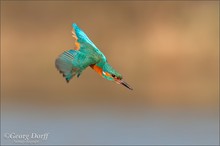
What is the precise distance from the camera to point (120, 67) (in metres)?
14.0

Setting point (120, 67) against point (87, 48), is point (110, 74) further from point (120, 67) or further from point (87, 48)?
point (120, 67)

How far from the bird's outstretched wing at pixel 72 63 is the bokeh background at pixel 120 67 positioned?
654cm

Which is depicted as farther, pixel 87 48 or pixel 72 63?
pixel 87 48

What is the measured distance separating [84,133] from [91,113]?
127 centimetres

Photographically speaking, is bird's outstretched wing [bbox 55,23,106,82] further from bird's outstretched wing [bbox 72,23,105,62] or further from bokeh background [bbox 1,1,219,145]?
bokeh background [bbox 1,1,219,145]

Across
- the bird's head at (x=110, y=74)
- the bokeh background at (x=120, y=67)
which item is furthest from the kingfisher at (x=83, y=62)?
the bokeh background at (x=120, y=67)

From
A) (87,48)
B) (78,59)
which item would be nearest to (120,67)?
(87,48)

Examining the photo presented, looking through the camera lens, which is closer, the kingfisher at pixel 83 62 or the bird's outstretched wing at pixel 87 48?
the kingfisher at pixel 83 62

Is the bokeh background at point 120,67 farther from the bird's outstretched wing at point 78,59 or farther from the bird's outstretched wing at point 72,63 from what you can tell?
the bird's outstretched wing at point 72,63

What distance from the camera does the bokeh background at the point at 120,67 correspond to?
11.9 meters

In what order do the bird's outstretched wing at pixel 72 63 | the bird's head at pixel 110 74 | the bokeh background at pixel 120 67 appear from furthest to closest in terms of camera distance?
the bokeh background at pixel 120 67, the bird's head at pixel 110 74, the bird's outstretched wing at pixel 72 63

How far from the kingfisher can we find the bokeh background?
6.45 m

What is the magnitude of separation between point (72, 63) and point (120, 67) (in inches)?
377

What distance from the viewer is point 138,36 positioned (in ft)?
47.0
